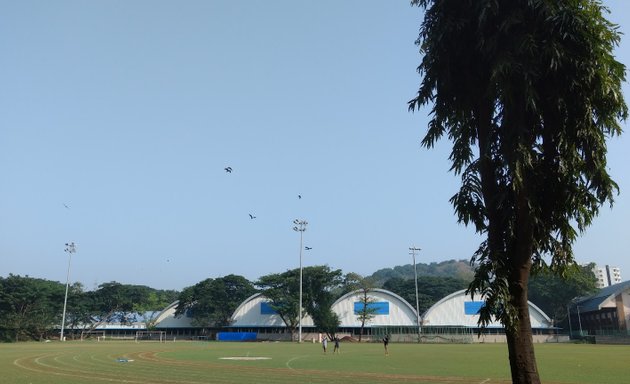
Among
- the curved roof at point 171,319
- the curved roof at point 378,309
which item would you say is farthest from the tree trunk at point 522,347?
the curved roof at point 171,319

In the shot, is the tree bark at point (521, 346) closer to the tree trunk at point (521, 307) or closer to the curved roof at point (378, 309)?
the tree trunk at point (521, 307)

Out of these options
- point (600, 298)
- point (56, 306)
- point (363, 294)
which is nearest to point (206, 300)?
point (56, 306)

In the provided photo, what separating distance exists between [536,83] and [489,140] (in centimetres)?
134

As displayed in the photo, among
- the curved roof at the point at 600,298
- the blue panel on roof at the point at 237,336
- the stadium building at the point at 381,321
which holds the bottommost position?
the blue panel on roof at the point at 237,336

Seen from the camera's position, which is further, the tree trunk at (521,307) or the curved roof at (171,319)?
the curved roof at (171,319)

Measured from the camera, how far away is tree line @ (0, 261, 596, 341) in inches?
3629

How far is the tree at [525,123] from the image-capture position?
866 centimetres

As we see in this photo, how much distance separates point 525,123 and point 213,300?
4430 inches

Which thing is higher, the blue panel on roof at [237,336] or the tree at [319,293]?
the tree at [319,293]

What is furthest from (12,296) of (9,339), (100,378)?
(100,378)

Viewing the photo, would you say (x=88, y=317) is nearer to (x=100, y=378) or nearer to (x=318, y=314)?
(x=318, y=314)

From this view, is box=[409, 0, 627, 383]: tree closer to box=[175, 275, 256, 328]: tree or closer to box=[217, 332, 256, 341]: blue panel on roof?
box=[217, 332, 256, 341]: blue panel on roof

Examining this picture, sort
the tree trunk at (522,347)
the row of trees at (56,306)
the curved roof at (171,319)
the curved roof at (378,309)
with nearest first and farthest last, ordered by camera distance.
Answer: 1. the tree trunk at (522,347)
2. the row of trees at (56,306)
3. the curved roof at (378,309)
4. the curved roof at (171,319)

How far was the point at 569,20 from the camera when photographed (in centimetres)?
878
